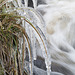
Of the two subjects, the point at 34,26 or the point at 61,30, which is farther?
the point at 61,30

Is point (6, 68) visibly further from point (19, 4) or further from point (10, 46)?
point (19, 4)

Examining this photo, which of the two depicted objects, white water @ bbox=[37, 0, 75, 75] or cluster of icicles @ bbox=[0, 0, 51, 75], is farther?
white water @ bbox=[37, 0, 75, 75]

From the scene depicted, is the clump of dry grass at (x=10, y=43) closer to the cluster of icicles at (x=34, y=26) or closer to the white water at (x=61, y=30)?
the cluster of icicles at (x=34, y=26)

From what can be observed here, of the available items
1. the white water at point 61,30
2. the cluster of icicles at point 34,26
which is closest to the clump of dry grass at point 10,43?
the cluster of icicles at point 34,26

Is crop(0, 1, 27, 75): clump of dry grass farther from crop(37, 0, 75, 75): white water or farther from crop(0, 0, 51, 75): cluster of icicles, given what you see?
crop(37, 0, 75, 75): white water

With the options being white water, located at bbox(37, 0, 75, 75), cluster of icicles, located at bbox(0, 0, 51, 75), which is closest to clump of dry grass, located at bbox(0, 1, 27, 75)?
cluster of icicles, located at bbox(0, 0, 51, 75)

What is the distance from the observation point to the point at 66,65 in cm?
65

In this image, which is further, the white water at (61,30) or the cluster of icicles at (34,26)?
the white water at (61,30)

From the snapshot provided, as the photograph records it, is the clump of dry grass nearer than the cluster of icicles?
No

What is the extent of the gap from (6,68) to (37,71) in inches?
7.8

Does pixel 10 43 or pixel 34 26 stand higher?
pixel 34 26

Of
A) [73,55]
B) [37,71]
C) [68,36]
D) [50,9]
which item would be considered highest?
[50,9]

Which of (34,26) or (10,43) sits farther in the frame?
(10,43)

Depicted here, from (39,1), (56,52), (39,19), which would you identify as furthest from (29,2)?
(56,52)
